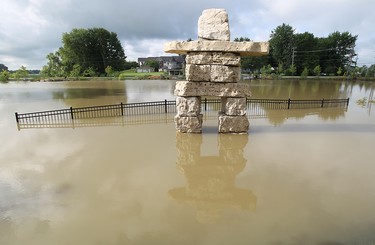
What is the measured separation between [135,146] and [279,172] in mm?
4887

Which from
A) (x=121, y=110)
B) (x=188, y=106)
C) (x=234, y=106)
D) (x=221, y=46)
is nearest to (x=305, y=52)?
(x=121, y=110)

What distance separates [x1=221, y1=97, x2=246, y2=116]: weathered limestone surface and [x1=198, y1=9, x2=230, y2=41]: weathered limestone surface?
93.1 inches

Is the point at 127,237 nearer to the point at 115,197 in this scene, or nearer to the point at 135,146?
the point at 115,197

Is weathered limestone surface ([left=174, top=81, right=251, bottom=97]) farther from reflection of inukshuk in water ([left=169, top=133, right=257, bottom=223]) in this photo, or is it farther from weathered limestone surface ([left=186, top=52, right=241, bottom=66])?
reflection of inukshuk in water ([left=169, top=133, right=257, bottom=223])

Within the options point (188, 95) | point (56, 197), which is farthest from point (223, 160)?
point (56, 197)

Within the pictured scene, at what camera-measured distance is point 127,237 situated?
3938 mm

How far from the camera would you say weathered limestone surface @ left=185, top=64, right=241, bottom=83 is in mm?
8672

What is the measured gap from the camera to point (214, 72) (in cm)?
872

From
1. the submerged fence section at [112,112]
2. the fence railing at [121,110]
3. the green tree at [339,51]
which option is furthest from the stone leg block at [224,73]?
the green tree at [339,51]

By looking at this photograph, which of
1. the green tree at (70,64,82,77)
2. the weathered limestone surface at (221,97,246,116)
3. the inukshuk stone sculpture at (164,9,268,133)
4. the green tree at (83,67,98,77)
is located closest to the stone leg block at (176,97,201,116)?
the inukshuk stone sculpture at (164,9,268,133)

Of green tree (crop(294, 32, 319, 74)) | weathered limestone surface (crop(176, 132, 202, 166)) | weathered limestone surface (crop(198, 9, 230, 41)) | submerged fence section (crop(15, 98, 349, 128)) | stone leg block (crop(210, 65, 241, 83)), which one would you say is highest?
green tree (crop(294, 32, 319, 74))

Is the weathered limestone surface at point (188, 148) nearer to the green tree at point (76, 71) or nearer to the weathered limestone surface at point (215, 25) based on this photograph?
the weathered limestone surface at point (215, 25)

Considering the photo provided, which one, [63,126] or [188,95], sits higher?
[188,95]

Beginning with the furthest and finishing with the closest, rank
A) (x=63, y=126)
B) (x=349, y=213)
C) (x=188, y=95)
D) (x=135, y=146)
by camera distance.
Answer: (x=63, y=126) < (x=188, y=95) < (x=135, y=146) < (x=349, y=213)
